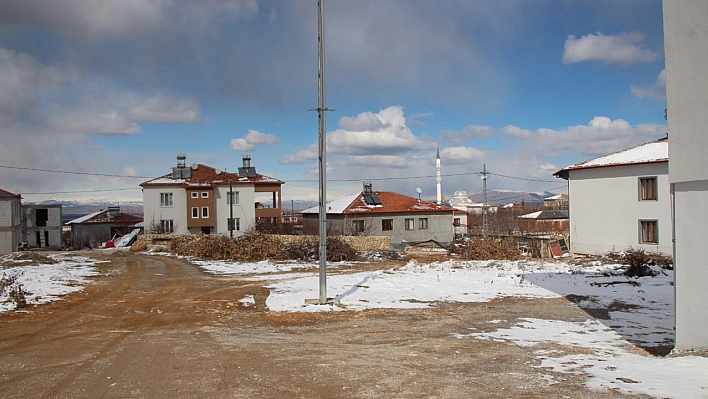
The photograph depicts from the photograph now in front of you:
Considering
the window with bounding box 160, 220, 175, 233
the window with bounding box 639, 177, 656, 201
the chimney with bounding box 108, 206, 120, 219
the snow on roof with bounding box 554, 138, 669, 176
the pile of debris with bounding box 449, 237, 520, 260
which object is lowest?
the pile of debris with bounding box 449, 237, 520, 260

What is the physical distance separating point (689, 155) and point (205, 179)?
5385 cm

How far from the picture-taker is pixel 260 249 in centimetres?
2736

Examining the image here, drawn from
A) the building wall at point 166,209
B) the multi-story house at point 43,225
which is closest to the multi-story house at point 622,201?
the building wall at point 166,209

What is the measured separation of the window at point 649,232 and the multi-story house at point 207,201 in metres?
33.7

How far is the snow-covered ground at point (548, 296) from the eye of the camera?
6.32 m

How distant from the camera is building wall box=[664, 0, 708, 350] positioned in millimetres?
6969

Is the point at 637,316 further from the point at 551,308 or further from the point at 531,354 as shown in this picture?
the point at 531,354

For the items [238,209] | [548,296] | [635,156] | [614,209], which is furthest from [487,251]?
[238,209]

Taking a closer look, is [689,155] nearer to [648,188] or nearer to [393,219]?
[648,188]

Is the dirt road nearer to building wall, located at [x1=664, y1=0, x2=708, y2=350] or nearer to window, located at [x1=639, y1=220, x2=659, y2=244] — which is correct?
building wall, located at [x1=664, y1=0, x2=708, y2=350]

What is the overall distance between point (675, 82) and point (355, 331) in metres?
6.43

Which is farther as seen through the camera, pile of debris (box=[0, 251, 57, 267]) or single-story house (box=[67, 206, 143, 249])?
single-story house (box=[67, 206, 143, 249])

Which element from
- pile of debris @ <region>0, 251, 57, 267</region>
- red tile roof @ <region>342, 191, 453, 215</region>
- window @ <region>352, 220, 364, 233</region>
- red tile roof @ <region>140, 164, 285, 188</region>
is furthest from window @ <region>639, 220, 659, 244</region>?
red tile roof @ <region>140, 164, 285, 188</region>

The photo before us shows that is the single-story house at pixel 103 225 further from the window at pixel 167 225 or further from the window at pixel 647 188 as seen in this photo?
the window at pixel 647 188
